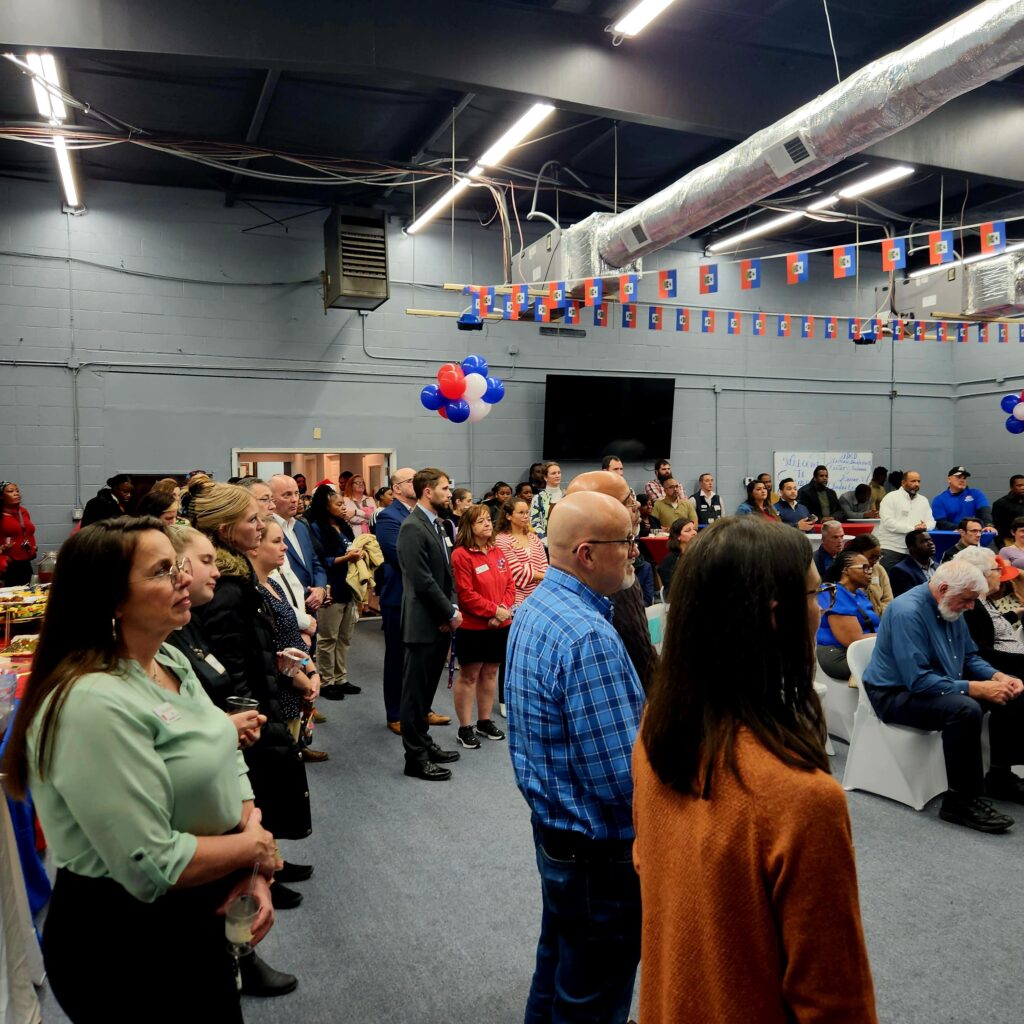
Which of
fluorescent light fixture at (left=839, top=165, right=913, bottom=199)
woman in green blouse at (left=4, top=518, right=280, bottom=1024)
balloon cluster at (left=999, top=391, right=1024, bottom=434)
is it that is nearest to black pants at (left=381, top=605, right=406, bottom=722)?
woman in green blouse at (left=4, top=518, right=280, bottom=1024)

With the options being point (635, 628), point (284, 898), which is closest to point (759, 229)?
point (635, 628)

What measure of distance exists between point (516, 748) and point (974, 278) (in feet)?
26.9

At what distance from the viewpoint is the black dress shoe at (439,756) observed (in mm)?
4246

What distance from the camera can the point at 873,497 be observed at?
1123cm

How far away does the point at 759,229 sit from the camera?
9461 millimetres

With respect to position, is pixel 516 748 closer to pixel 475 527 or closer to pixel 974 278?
pixel 475 527

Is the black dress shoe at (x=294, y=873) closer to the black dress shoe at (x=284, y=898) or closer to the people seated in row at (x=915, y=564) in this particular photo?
the black dress shoe at (x=284, y=898)

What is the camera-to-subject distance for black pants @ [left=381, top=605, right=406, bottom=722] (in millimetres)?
4832

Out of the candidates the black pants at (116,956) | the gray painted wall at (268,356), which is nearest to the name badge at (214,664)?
the black pants at (116,956)

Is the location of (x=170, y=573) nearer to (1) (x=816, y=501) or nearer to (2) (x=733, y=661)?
(2) (x=733, y=661)

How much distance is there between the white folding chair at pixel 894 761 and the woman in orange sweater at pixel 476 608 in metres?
1.82

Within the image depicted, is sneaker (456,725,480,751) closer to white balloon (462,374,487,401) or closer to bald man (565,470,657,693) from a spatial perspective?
bald man (565,470,657,693)

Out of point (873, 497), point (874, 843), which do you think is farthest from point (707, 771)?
point (873, 497)

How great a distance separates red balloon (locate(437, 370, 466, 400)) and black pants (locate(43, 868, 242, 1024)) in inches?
254
